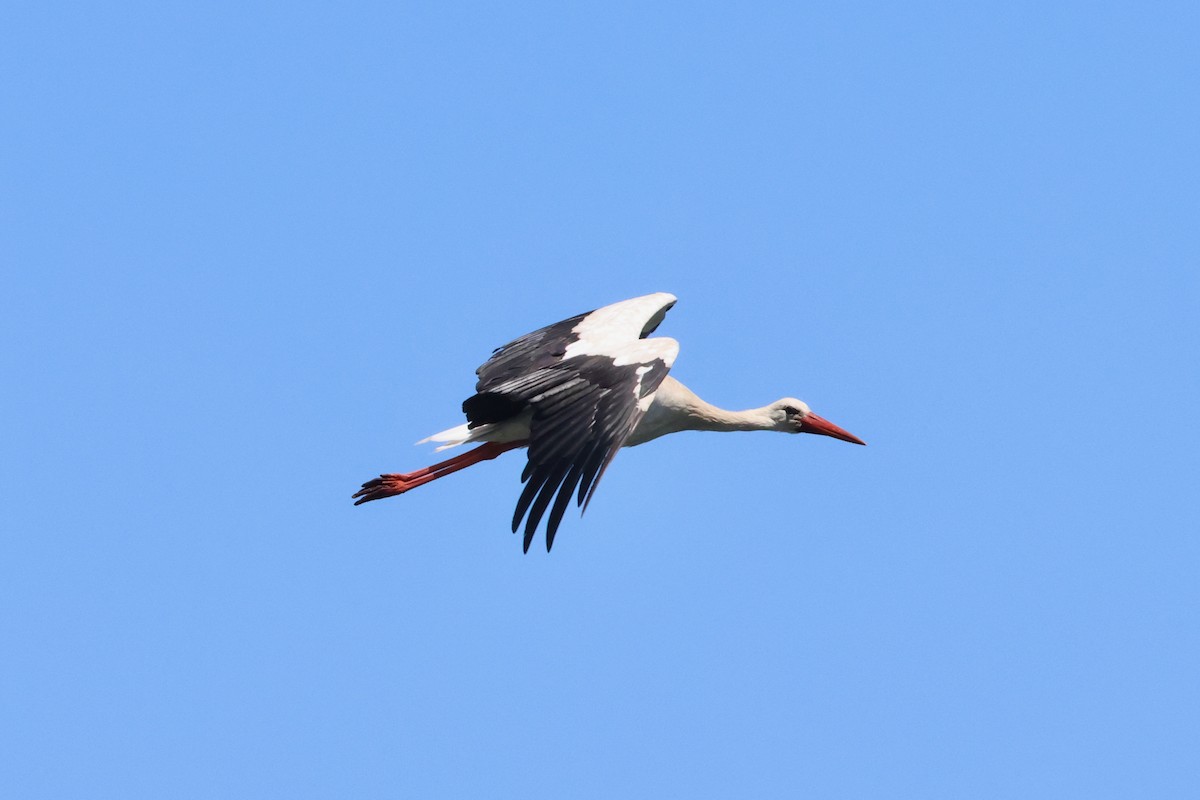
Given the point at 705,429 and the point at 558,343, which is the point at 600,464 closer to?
the point at 558,343

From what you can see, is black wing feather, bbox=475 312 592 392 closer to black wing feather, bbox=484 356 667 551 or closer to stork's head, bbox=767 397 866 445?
black wing feather, bbox=484 356 667 551

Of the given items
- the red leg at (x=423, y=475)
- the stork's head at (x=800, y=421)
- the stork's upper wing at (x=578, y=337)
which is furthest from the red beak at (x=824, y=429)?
the red leg at (x=423, y=475)

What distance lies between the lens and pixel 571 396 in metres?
10.1

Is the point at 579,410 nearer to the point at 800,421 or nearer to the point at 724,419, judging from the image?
the point at 724,419

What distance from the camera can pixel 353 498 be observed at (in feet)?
38.7

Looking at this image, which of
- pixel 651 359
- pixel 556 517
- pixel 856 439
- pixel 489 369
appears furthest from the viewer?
pixel 856 439

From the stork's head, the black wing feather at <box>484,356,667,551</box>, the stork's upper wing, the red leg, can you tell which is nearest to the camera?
the black wing feather at <box>484,356,667,551</box>

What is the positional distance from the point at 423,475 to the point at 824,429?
300 centimetres

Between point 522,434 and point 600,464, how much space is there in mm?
1826

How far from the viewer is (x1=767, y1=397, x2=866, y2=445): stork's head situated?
504 inches

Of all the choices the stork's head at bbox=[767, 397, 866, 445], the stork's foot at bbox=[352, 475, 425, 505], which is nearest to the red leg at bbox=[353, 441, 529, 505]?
the stork's foot at bbox=[352, 475, 425, 505]

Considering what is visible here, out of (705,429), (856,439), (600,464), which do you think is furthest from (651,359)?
(856,439)

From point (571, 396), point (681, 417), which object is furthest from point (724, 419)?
point (571, 396)

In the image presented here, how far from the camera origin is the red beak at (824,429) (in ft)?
42.6
